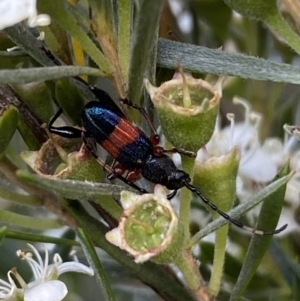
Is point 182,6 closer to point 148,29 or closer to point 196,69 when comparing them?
point 196,69

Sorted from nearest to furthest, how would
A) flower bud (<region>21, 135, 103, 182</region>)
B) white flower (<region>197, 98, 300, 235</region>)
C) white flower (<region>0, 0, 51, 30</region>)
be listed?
white flower (<region>0, 0, 51, 30</region>) < flower bud (<region>21, 135, 103, 182</region>) < white flower (<region>197, 98, 300, 235</region>)

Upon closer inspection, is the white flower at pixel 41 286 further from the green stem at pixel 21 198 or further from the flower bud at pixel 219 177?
the flower bud at pixel 219 177

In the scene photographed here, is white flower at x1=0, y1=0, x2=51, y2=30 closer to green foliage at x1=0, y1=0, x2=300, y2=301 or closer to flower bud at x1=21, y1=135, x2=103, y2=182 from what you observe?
green foliage at x1=0, y1=0, x2=300, y2=301

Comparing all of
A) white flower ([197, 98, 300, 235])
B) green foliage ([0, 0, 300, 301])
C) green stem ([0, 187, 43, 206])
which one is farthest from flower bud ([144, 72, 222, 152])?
white flower ([197, 98, 300, 235])

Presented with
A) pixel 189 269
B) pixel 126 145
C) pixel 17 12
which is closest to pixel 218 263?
pixel 189 269

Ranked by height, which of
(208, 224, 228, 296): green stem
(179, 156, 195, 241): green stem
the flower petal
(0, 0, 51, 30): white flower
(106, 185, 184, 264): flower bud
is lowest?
(208, 224, 228, 296): green stem

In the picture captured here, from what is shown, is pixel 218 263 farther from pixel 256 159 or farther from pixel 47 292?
pixel 256 159
